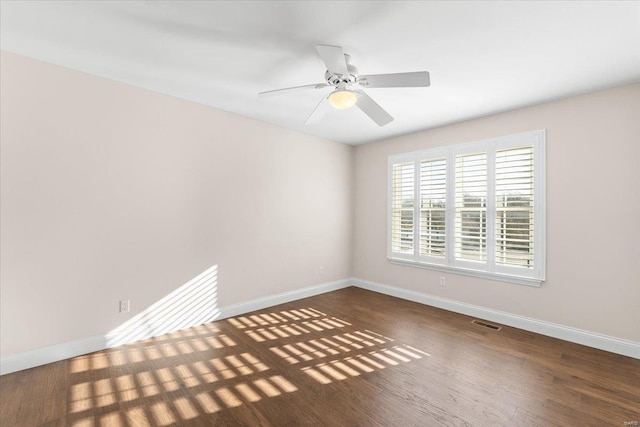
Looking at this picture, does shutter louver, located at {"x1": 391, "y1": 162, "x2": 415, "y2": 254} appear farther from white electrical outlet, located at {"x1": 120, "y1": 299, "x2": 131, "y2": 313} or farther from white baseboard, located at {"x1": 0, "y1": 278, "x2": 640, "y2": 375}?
white electrical outlet, located at {"x1": 120, "y1": 299, "x2": 131, "y2": 313}

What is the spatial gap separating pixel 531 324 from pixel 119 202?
4836 mm

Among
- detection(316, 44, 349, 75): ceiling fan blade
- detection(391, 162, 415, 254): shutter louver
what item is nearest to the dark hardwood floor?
detection(391, 162, 415, 254): shutter louver

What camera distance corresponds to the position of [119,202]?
9.57ft

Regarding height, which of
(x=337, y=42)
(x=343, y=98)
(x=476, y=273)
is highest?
(x=337, y=42)

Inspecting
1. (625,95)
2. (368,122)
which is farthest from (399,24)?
(625,95)

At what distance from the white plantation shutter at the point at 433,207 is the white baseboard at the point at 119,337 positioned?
2.26m

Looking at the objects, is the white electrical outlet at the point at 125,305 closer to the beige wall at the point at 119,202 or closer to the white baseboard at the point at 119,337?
the beige wall at the point at 119,202

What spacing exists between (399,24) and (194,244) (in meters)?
3.07

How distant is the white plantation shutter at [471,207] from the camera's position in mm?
3779

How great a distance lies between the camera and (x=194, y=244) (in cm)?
345

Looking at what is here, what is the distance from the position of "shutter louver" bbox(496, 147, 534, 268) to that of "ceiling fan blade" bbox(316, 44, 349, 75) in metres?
2.60

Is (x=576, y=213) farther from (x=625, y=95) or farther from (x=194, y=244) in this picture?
(x=194, y=244)

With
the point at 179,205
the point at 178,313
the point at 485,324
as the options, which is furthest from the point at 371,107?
the point at 178,313

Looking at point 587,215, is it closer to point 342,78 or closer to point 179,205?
point 342,78
